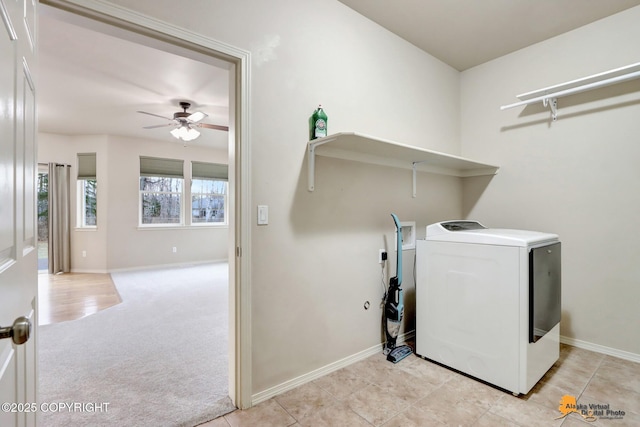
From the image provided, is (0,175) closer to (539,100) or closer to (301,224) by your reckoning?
(301,224)

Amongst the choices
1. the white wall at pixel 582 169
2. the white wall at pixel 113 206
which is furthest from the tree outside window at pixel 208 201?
the white wall at pixel 582 169

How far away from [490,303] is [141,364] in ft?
8.29

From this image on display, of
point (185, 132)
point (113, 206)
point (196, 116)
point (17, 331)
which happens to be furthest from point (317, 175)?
point (113, 206)

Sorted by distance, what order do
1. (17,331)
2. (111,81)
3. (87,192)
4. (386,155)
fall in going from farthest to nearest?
(87,192), (111,81), (386,155), (17,331)

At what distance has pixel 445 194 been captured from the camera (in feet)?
10.3

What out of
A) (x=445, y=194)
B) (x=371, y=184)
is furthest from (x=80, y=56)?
(x=445, y=194)

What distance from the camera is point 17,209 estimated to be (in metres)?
0.77

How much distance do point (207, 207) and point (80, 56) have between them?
14.1 feet

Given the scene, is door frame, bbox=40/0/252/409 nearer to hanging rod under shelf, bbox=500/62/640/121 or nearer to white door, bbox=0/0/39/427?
white door, bbox=0/0/39/427

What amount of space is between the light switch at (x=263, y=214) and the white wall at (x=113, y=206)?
525 cm

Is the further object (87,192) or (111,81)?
(87,192)

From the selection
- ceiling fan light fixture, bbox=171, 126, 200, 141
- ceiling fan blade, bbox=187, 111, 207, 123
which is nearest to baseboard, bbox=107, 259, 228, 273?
ceiling fan light fixture, bbox=171, 126, 200, 141

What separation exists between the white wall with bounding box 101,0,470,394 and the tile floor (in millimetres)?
180

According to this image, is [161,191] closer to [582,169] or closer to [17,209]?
[17,209]
